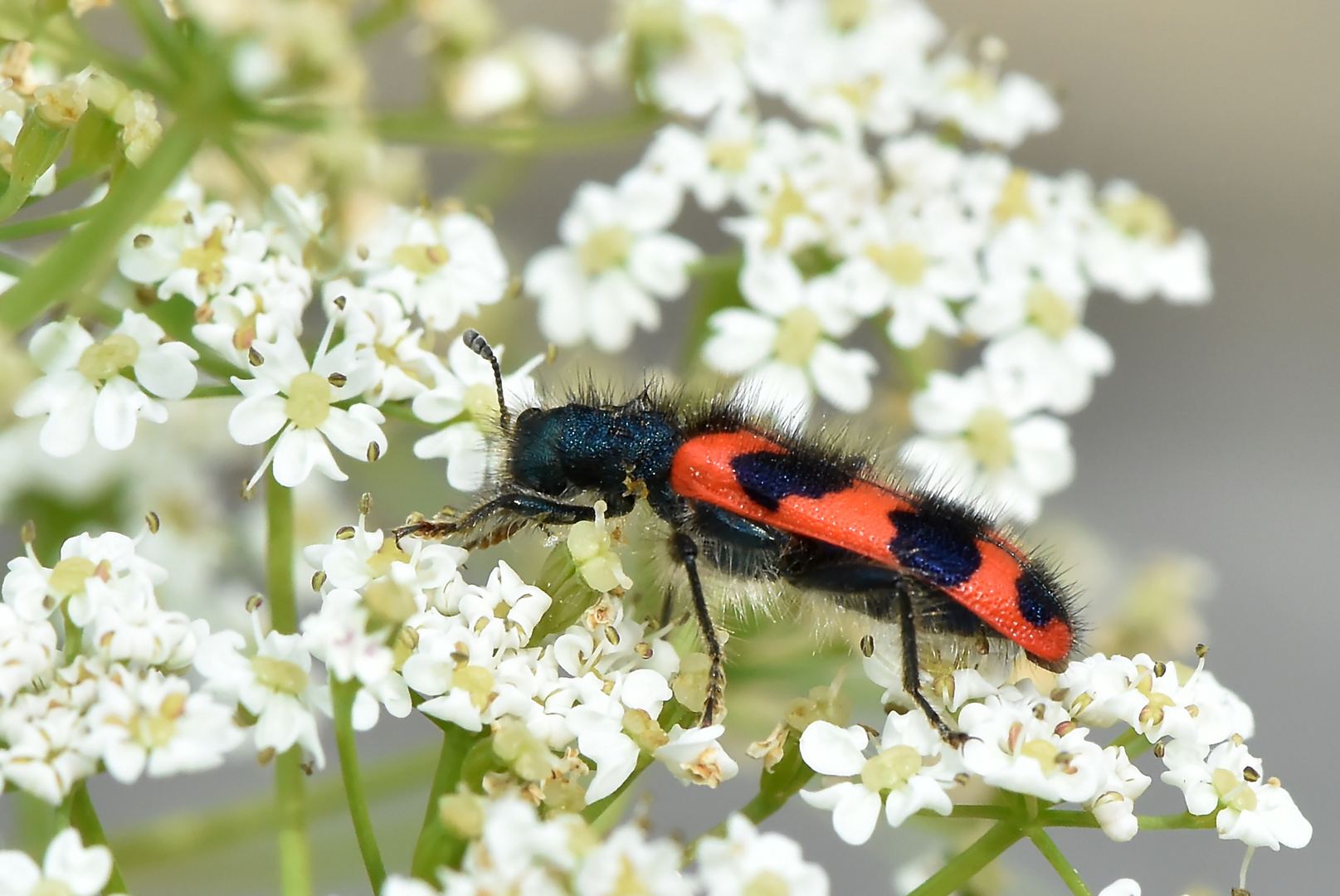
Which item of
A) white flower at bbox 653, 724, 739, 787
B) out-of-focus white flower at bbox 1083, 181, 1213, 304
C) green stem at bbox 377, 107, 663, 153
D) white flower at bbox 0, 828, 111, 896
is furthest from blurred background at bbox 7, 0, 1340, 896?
white flower at bbox 0, 828, 111, 896

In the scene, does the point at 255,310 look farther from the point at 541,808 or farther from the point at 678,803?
the point at 678,803

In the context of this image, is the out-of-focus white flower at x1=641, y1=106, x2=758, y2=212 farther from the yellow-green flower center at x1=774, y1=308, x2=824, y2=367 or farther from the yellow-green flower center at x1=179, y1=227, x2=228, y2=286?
the yellow-green flower center at x1=179, y1=227, x2=228, y2=286

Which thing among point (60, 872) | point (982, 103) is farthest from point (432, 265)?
point (982, 103)

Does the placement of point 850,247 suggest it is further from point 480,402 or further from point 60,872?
point 60,872

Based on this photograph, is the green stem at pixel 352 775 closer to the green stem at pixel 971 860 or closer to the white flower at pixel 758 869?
the white flower at pixel 758 869

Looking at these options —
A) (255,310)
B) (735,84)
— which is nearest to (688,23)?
(735,84)
